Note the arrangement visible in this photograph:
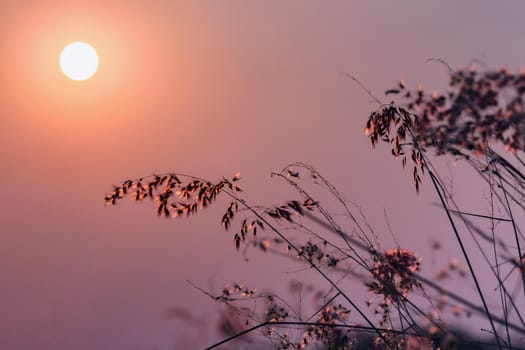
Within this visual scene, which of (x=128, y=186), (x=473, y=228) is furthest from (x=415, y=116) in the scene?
(x=128, y=186)

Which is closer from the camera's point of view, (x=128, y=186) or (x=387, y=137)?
(x=387, y=137)

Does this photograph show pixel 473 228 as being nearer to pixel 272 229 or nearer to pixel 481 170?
pixel 481 170

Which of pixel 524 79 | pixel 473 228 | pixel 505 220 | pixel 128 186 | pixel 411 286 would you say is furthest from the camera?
pixel 128 186

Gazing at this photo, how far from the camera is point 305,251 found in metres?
4.98

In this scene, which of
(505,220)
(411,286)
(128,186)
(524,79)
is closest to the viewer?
(524,79)

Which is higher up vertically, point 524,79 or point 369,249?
point 524,79

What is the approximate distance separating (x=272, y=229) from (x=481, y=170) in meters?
1.45

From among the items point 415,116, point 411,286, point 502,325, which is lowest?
point 502,325

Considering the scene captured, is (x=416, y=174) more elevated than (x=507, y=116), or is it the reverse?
(x=416, y=174)

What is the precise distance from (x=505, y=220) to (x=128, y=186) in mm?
2624

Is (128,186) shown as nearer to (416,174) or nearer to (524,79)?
(416,174)

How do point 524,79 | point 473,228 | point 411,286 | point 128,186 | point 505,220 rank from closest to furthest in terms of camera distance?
point 524,79, point 473,228, point 505,220, point 411,286, point 128,186

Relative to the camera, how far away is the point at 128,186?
528 centimetres

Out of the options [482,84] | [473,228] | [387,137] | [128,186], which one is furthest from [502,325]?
[128,186]
